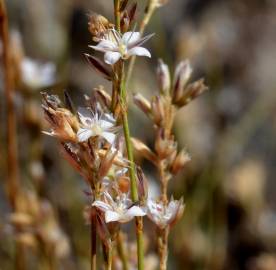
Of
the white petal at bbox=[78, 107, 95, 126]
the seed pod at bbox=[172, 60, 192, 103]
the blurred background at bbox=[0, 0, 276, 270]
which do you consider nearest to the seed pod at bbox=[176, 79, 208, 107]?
the seed pod at bbox=[172, 60, 192, 103]

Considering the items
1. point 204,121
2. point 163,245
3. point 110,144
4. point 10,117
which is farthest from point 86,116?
point 204,121

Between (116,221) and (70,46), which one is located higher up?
(116,221)

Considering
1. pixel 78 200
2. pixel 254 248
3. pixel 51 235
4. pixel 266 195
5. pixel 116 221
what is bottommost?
pixel 254 248

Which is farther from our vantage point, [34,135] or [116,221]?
[34,135]

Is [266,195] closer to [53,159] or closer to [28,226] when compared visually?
[53,159]

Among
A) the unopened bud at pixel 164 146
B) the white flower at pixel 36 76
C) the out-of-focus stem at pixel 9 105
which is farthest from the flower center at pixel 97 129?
the white flower at pixel 36 76

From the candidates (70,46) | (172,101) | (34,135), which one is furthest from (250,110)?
(172,101)

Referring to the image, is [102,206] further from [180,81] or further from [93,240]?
[180,81]
